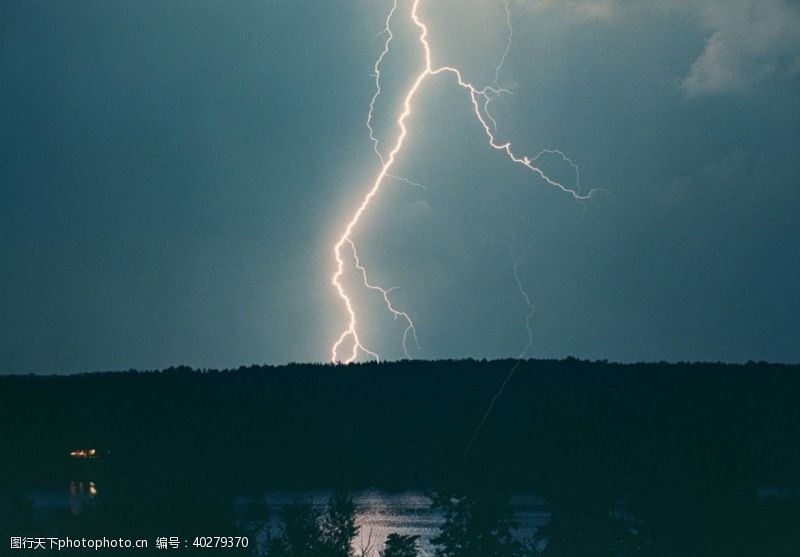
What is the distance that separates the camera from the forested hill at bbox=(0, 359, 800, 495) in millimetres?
68375

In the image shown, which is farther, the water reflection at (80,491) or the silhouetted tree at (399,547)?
the water reflection at (80,491)

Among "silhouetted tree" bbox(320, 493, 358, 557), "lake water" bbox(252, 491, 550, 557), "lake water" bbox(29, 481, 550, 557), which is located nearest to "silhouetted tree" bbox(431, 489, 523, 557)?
"silhouetted tree" bbox(320, 493, 358, 557)

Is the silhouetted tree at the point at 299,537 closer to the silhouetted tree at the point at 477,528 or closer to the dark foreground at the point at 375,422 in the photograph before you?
the silhouetted tree at the point at 477,528

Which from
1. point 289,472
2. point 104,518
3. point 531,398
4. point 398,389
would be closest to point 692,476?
point 104,518

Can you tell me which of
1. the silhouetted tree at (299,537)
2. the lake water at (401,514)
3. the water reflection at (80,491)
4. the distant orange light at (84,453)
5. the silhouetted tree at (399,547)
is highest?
the distant orange light at (84,453)

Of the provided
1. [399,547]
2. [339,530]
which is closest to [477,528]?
[399,547]

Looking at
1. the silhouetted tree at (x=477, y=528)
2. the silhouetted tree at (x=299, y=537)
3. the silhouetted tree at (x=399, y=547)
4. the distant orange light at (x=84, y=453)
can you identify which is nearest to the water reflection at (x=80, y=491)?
the distant orange light at (x=84, y=453)

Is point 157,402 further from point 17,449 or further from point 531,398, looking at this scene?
point 531,398

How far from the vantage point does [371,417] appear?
8231 cm

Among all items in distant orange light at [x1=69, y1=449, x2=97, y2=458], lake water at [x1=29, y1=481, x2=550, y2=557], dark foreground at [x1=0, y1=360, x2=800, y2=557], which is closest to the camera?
lake water at [x1=29, y1=481, x2=550, y2=557]

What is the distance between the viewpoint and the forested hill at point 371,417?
6838cm

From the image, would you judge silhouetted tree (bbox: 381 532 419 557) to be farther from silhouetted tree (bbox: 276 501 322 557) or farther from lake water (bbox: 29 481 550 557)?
lake water (bbox: 29 481 550 557)

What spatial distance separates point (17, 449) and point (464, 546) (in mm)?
64557

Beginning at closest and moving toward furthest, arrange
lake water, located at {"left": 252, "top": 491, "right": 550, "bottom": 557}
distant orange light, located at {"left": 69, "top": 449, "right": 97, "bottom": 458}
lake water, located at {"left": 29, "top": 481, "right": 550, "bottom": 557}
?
lake water, located at {"left": 252, "top": 491, "right": 550, "bottom": 557}
lake water, located at {"left": 29, "top": 481, "right": 550, "bottom": 557}
distant orange light, located at {"left": 69, "top": 449, "right": 97, "bottom": 458}
